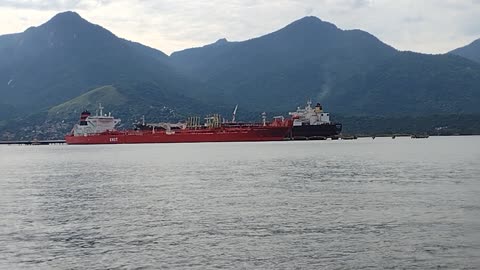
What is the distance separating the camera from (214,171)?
83.2m

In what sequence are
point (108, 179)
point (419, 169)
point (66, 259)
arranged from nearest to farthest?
point (66, 259)
point (108, 179)
point (419, 169)

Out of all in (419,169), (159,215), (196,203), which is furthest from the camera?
(419,169)

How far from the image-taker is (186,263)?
29.2m

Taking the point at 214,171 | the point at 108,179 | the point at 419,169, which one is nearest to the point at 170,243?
the point at 108,179

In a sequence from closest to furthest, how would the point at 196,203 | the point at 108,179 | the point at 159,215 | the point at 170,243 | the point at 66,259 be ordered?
the point at 66,259 < the point at 170,243 < the point at 159,215 < the point at 196,203 < the point at 108,179

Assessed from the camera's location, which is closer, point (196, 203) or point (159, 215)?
point (159, 215)

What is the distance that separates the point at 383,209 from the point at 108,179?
40530 millimetres

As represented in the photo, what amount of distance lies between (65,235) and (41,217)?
7514 millimetres

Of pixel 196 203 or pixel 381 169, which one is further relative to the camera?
pixel 381 169

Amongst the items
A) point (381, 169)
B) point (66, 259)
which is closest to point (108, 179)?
point (381, 169)

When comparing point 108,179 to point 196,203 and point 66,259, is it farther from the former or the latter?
point 66,259

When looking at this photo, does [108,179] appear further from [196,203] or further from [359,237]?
[359,237]

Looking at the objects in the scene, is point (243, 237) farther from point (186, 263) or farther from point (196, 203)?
point (196, 203)

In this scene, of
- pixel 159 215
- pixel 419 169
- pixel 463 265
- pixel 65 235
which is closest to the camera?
pixel 463 265
